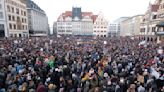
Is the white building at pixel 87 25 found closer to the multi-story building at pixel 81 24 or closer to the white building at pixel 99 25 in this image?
the multi-story building at pixel 81 24

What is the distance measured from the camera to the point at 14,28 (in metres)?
60.6

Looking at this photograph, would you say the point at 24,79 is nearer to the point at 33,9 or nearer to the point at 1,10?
the point at 1,10

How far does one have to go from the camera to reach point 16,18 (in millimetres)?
62562

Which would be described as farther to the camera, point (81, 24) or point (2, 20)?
point (81, 24)

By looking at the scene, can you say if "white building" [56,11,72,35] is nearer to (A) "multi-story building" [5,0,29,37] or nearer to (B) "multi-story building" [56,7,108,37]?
(B) "multi-story building" [56,7,108,37]

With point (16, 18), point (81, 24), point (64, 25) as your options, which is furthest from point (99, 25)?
point (16, 18)

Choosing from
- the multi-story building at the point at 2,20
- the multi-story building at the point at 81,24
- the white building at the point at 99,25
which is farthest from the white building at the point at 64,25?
the multi-story building at the point at 2,20

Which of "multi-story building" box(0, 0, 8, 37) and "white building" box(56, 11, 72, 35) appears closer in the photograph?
"multi-story building" box(0, 0, 8, 37)

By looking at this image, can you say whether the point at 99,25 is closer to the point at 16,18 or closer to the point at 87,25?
the point at 87,25

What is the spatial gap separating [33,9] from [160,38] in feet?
174

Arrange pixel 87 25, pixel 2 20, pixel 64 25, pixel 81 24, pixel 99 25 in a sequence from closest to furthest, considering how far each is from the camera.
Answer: pixel 2 20 < pixel 81 24 < pixel 87 25 < pixel 99 25 < pixel 64 25

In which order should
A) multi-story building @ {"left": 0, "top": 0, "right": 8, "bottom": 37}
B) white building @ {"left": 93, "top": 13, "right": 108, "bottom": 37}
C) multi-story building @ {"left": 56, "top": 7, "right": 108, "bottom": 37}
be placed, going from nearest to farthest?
1. multi-story building @ {"left": 0, "top": 0, "right": 8, "bottom": 37}
2. multi-story building @ {"left": 56, "top": 7, "right": 108, "bottom": 37}
3. white building @ {"left": 93, "top": 13, "right": 108, "bottom": 37}

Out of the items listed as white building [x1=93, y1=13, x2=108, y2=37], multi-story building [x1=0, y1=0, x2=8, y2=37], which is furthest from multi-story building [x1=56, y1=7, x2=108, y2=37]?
multi-story building [x1=0, y1=0, x2=8, y2=37]

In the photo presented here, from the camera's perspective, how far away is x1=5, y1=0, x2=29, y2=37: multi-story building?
56469 millimetres
